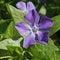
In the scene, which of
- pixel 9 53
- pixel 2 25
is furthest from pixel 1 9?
pixel 9 53

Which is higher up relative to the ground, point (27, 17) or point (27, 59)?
point (27, 17)

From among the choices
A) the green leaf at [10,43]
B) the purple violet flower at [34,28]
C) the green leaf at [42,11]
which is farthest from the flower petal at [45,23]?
the green leaf at [42,11]

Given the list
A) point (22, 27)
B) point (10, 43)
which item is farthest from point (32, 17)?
point (10, 43)

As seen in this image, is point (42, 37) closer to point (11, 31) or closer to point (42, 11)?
point (11, 31)

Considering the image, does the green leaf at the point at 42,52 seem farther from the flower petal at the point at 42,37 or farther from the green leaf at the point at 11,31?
the green leaf at the point at 11,31

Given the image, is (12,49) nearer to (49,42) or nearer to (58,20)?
(49,42)

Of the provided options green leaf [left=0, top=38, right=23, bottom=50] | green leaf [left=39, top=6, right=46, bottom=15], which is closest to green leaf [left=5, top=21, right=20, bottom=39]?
green leaf [left=0, top=38, right=23, bottom=50]

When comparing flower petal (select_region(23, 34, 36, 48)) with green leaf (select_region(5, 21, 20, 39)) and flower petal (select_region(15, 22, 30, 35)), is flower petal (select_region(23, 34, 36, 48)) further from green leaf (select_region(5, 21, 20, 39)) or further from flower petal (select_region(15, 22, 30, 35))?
green leaf (select_region(5, 21, 20, 39))
